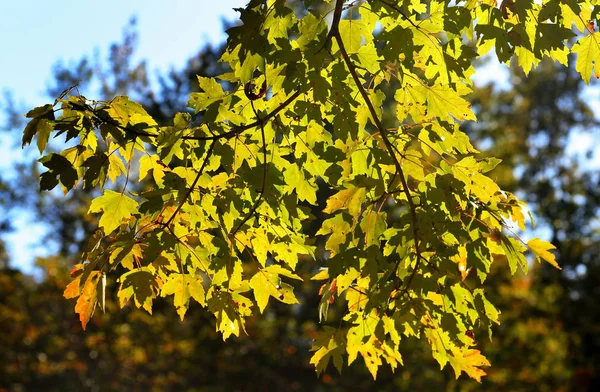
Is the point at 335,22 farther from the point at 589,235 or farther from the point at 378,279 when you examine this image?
the point at 589,235

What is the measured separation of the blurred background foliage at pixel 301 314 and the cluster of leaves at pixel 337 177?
865cm

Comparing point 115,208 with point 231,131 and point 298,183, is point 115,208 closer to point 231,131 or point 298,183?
point 231,131

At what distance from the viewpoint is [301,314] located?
12984mm

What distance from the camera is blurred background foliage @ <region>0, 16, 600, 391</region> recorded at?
11.2m

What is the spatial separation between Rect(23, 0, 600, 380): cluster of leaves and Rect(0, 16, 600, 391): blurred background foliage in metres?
8.65

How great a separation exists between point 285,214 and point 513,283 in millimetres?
10430

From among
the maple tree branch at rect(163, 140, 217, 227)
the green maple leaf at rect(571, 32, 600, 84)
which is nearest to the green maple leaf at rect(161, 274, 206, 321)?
the maple tree branch at rect(163, 140, 217, 227)

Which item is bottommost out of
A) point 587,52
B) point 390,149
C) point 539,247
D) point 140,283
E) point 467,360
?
point 467,360

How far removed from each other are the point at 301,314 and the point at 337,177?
1122 centimetres

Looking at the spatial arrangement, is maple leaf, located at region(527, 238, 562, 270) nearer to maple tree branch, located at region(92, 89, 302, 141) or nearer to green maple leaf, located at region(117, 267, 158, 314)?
maple tree branch, located at region(92, 89, 302, 141)

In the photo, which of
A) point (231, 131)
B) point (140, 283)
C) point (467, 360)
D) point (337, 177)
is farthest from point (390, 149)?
point (140, 283)

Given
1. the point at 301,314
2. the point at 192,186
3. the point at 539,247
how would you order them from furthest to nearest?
1. the point at 301,314
2. the point at 539,247
3. the point at 192,186

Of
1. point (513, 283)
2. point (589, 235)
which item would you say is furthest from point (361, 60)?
point (589, 235)

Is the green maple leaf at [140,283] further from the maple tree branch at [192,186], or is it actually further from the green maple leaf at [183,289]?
the maple tree branch at [192,186]
